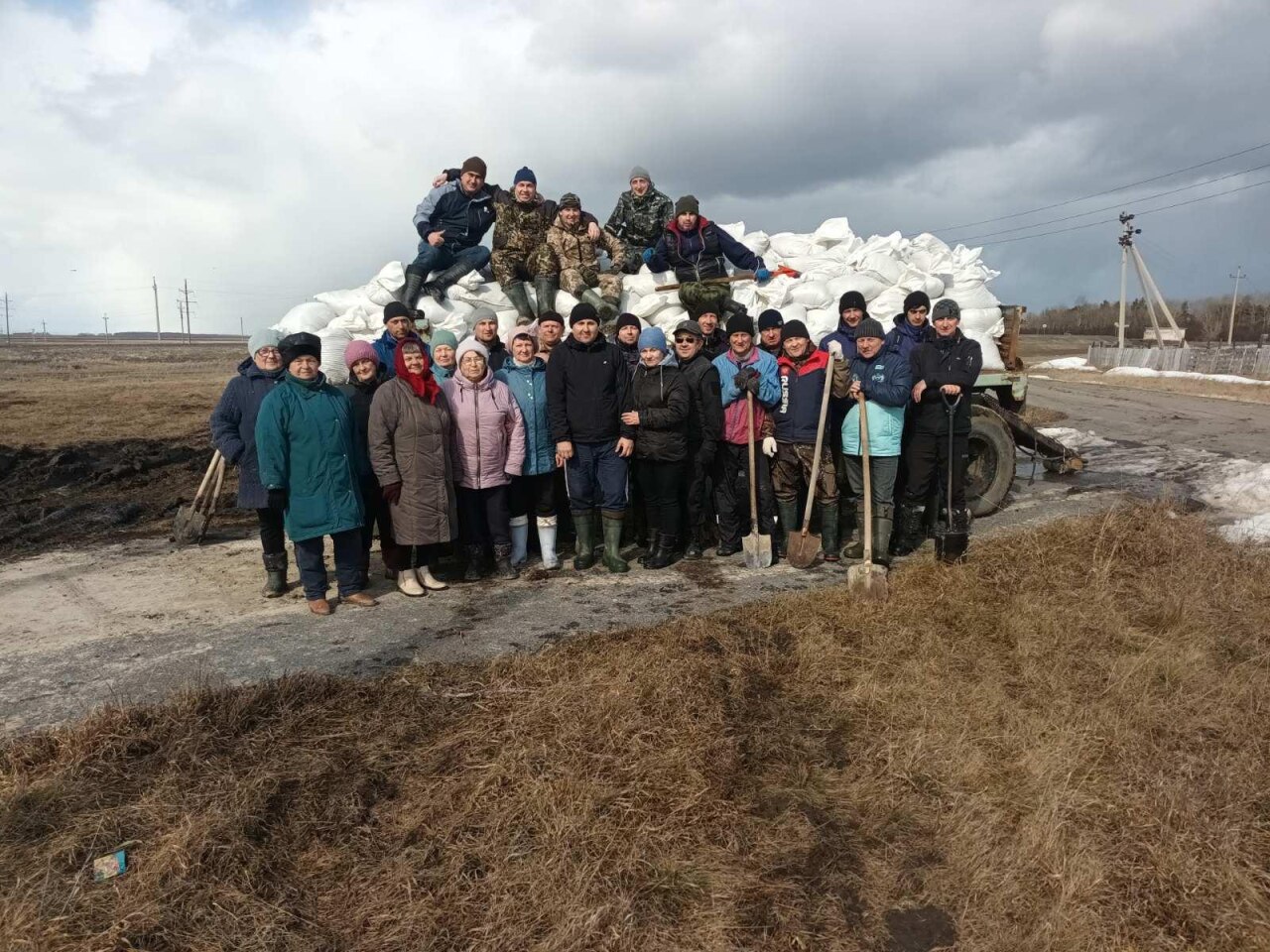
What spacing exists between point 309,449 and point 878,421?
3460 mm

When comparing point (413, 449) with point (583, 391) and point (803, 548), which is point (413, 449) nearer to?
point (583, 391)

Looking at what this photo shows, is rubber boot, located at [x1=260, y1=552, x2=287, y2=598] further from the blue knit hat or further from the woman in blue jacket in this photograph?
the blue knit hat

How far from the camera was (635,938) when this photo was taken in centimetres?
206

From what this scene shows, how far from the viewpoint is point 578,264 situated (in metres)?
6.34

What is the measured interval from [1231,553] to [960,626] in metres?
2.41

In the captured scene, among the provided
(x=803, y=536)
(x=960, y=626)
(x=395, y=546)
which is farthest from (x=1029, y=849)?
(x=395, y=546)

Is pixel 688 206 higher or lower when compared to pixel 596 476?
higher

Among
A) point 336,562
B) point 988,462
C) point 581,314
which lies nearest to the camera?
Answer: point 336,562

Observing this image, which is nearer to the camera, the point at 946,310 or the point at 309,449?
the point at 309,449

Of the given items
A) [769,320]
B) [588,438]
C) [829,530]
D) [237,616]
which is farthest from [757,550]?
[237,616]

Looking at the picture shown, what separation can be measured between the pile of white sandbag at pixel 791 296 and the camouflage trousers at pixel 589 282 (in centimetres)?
11

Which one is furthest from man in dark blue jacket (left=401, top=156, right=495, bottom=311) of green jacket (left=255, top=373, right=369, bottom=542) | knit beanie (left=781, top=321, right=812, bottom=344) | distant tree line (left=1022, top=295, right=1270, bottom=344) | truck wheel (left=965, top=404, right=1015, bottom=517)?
distant tree line (left=1022, top=295, right=1270, bottom=344)

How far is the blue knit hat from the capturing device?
4840 mm

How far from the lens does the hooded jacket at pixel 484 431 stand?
471 centimetres
